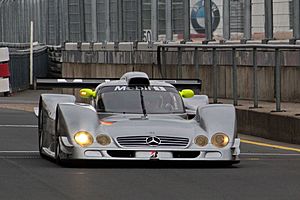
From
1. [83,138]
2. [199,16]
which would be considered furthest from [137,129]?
[199,16]

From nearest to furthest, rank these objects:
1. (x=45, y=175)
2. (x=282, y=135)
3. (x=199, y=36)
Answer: (x=45, y=175) → (x=282, y=135) → (x=199, y=36)

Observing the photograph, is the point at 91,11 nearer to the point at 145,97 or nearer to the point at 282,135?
the point at 282,135

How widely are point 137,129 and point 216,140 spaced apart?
875mm

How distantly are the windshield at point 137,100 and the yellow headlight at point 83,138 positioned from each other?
1.18 m

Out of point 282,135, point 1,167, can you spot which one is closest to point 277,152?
point 282,135

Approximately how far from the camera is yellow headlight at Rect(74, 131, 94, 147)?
12.4 metres

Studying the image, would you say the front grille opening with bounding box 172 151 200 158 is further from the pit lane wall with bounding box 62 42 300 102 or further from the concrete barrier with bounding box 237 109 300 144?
the pit lane wall with bounding box 62 42 300 102

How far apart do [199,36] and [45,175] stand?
1885 centimetres

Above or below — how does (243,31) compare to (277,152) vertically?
above

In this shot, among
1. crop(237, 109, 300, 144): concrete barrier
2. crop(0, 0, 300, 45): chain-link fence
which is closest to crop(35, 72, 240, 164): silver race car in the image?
crop(237, 109, 300, 144): concrete barrier

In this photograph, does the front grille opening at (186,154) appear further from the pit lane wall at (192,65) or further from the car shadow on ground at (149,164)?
the pit lane wall at (192,65)

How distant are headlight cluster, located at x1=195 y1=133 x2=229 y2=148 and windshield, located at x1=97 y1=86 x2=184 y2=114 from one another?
3.82 ft

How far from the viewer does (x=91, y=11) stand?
35.8m

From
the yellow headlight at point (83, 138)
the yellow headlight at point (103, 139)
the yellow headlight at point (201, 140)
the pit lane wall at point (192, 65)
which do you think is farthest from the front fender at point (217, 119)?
the pit lane wall at point (192, 65)
